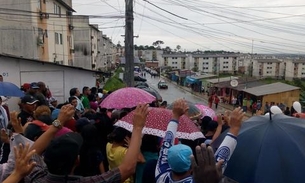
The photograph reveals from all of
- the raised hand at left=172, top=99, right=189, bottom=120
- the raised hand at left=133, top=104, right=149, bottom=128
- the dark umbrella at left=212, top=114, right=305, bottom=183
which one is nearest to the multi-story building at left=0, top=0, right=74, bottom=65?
the raised hand at left=172, top=99, right=189, bottom=120

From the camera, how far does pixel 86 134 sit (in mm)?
4016

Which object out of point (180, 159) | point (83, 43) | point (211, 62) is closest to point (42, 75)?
point (180, 159)

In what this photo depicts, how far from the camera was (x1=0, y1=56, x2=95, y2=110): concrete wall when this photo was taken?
14703mm

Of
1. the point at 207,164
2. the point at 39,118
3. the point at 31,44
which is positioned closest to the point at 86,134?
the point at 39,118

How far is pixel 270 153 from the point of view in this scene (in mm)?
2953

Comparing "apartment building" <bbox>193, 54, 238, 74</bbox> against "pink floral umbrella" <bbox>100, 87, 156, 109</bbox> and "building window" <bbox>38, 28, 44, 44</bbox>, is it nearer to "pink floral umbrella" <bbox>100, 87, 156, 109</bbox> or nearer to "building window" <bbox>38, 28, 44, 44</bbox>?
"building window" <bbox>38, 28, 44, 44</bbox>

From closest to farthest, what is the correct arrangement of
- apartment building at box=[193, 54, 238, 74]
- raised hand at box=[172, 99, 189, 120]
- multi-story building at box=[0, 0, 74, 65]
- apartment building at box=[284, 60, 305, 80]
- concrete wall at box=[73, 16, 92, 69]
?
raised hand at box=[172, 99, 189, 120]
multi-story building at box=[0, 0, 74, 65]
concrete wall at box=[73, 16, 92, 69]
apartment building at box=[284, 60, 305, 80]
apartment building at box=[193, 54, 238, 74]

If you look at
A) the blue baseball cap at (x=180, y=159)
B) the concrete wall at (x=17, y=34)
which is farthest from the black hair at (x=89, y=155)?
the concrete wall at (x=17, y=34)

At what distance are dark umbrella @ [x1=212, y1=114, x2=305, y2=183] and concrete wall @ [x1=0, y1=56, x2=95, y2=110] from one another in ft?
39.9

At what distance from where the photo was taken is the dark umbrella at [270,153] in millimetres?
2857

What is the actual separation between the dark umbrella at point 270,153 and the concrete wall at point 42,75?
12156mm

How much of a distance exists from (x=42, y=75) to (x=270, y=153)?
15452mm

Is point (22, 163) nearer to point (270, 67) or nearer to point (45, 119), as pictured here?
point (45, 119)

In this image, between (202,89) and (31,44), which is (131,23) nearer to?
(31,44)
